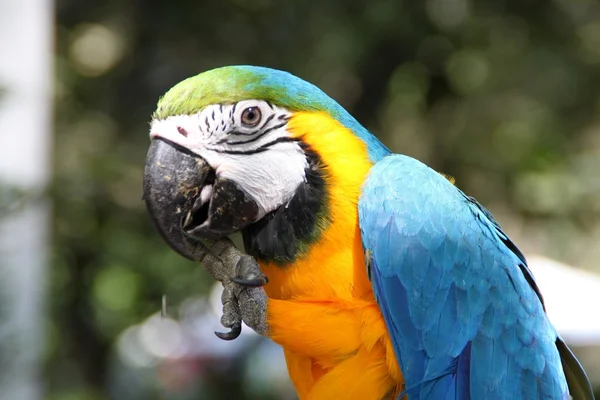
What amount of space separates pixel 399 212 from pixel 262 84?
47 cm

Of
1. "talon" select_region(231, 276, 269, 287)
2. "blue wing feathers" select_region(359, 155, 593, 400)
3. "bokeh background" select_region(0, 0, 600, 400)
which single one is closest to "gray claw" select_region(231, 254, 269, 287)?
"talon" select_region(231, 276, 269, 287)

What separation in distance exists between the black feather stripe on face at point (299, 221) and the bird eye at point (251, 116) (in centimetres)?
13

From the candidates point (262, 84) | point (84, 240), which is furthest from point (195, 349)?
point (262, 84)

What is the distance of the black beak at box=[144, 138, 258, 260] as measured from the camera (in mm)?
1745

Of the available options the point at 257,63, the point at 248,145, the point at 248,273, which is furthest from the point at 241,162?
the point at 257,63

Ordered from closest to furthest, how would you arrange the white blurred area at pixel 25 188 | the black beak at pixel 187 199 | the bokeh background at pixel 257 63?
the black beak at pixel 187 199 < the white blurred area at pixel 25 188 < the bokeh background at pixel 257 63

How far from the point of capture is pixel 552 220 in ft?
18.2

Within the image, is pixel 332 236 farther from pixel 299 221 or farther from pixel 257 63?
pixel 257 63

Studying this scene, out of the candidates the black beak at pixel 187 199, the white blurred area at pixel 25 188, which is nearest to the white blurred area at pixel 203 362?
the white blurred area at pixel 25 188

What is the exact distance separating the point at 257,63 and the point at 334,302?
3.60m

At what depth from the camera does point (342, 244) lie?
1.82 meters

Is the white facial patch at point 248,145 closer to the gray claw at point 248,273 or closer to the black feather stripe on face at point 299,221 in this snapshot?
the black feather stripe on face at point 299,221

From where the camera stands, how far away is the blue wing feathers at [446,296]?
1.79 m

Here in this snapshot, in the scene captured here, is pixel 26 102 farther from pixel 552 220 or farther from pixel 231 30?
pixel 552 220
